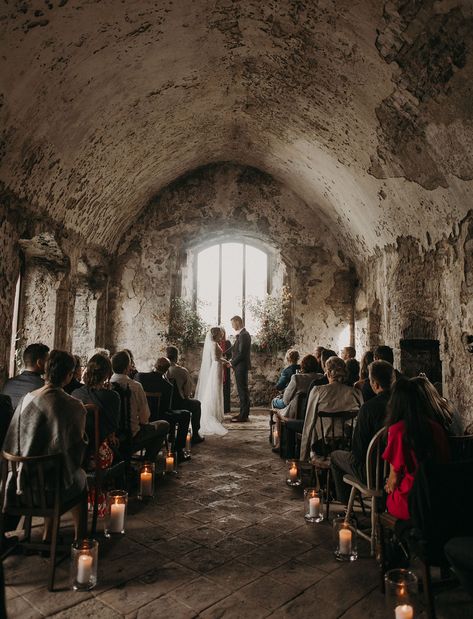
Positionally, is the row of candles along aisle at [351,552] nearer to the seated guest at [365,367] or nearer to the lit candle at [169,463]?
the seated guest at [365,367]

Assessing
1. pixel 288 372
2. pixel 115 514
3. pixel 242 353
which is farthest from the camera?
pixel 242 353

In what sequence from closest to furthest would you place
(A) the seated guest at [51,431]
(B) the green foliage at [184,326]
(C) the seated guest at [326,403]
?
(A) the seated guest at [51,431]
(C) the seated guest at [326,403]
(B) the green foliage at [184,326]

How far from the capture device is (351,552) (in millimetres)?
3064

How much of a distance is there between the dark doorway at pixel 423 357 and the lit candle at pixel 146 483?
157 inches

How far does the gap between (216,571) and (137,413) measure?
1.85m

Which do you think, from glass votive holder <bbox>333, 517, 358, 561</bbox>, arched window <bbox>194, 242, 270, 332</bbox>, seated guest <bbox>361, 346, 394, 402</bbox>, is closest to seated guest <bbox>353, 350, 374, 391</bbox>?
seated guest <bbox>361, 346, 394, 402</bbox>

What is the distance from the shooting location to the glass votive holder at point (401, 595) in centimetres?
219

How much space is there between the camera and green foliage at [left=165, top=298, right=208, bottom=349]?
970 centimetres

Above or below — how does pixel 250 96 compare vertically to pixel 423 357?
above

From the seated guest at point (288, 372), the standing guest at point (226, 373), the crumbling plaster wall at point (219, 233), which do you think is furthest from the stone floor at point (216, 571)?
the crumbling plaster wall at point (219, 233)

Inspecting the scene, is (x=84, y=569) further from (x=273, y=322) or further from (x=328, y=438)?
(x=273, y=322)

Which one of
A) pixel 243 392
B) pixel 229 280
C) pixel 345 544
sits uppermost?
pixel 229 280

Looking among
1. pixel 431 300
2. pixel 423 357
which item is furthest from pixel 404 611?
pixel 423 357

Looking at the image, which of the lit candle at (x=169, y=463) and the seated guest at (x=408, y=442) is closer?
the seated guest at (x=408, y=442)
